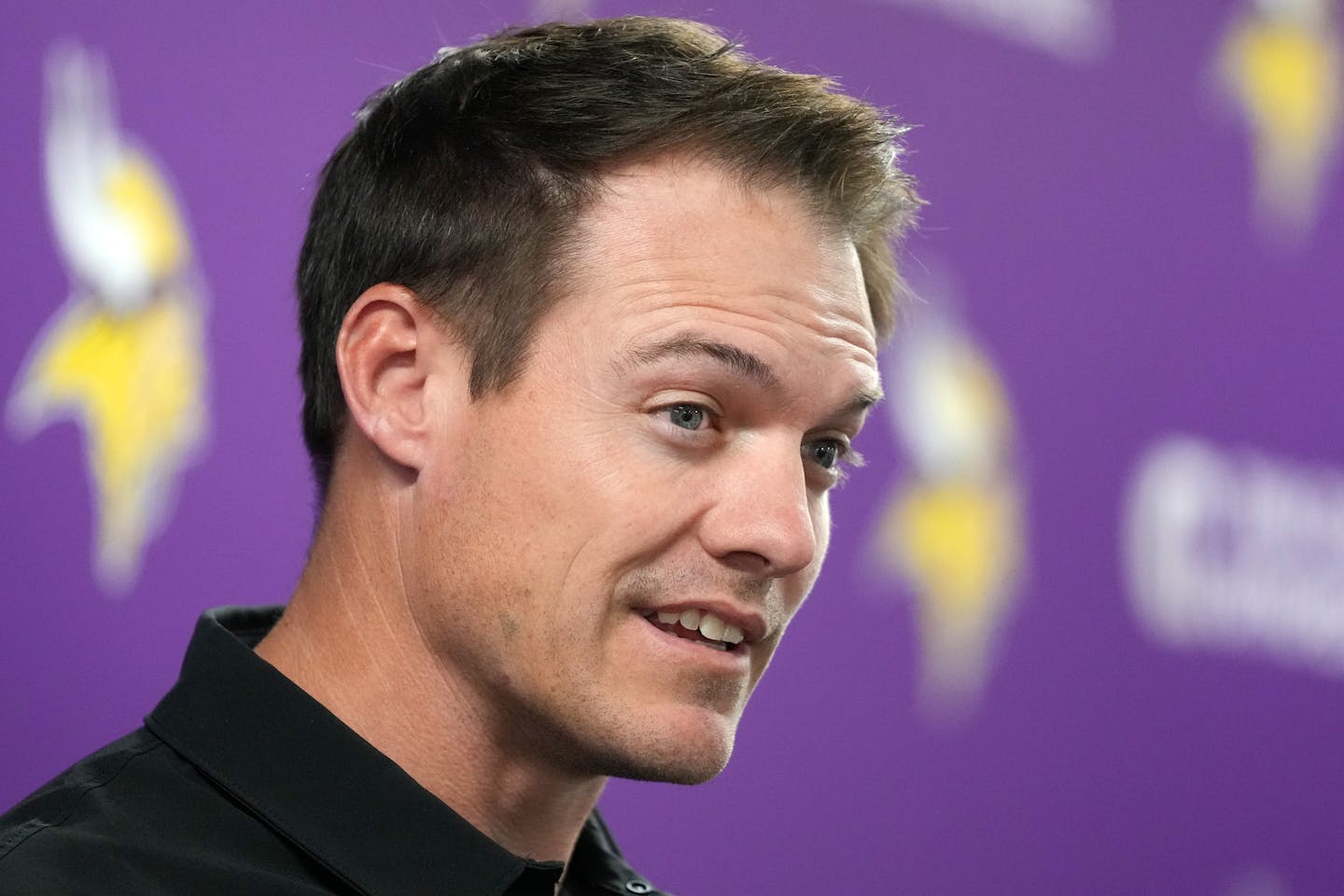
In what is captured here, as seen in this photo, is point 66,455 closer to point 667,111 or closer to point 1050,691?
point 667,111

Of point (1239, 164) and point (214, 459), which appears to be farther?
point (1239, 164)

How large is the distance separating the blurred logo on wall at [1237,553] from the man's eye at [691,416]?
138 cm

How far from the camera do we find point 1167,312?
2561 millimetres

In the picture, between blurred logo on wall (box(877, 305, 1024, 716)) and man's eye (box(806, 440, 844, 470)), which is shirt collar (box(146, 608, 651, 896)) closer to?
man's eye (box(806, 440, 844, 470))

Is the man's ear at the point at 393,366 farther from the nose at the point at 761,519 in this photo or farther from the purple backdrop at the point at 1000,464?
the purple backdrop at the point at 1000,464

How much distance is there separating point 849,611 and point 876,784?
24cm

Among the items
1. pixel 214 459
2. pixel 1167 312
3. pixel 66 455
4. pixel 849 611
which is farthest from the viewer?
pixel 1167 312

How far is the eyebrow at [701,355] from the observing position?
1.21 metres

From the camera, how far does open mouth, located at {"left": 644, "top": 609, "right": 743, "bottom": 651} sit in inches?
47.6

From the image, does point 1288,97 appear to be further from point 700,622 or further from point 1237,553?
point 700,622

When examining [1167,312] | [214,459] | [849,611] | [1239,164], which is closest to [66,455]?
[214,459]

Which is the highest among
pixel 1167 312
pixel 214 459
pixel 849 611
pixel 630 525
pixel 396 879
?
pixel 1167 312

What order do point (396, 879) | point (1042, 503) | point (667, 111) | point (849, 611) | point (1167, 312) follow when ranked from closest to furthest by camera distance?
point (396, 879), point (667, 111), point (849, 611), point (1042, 503), point (1167, 312)

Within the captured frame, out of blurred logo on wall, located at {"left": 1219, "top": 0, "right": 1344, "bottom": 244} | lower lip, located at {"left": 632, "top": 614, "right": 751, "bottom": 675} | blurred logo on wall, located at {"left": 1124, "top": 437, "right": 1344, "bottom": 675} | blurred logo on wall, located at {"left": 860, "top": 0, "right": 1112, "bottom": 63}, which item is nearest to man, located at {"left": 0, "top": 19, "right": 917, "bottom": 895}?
lower lip, located at {"left": 632, "top": 614, "right": 751, "bottom": 675}
